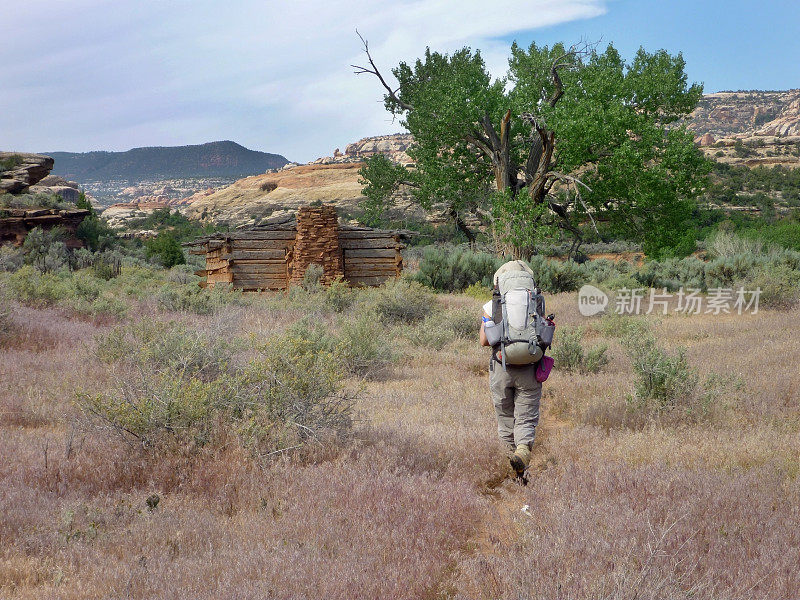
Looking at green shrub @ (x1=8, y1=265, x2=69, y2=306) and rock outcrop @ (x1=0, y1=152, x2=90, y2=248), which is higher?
rock outcrop @ (x1=0, y1=152, x2=90, y2=248)

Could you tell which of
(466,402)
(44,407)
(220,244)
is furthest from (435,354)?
(220,244)

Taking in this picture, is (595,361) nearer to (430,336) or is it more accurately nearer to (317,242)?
(430,336)

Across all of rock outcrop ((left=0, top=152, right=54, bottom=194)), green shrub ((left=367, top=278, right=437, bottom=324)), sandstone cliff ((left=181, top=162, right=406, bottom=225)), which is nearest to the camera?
green shrub ((left=367, top=278, right=437, bottom=324))

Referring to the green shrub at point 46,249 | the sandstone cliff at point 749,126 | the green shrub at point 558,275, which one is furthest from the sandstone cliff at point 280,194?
the green shrub at point 558,275

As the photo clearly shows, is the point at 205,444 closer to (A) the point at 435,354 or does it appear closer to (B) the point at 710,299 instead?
(A) the point at 435,354

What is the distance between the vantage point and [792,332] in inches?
391

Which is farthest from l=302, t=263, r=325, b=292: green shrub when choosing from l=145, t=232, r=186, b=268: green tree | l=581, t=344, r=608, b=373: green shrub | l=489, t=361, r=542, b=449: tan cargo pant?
l=145, t=232, r=186, b=268: green tree

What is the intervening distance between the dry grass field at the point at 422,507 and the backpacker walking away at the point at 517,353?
24 centimetres

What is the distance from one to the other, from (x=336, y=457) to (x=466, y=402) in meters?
2.46

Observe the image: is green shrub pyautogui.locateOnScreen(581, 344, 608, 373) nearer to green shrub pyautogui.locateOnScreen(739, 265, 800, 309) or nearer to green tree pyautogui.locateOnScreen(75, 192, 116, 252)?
green shrub pyautogui.locateOnScreen(739, 265, 800, 309)

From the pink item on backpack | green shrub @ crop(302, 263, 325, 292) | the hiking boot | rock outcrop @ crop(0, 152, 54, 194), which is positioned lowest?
the hiking boot

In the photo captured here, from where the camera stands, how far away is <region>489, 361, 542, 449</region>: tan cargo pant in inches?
191

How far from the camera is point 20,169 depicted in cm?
3450

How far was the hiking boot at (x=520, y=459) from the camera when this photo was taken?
450cm
